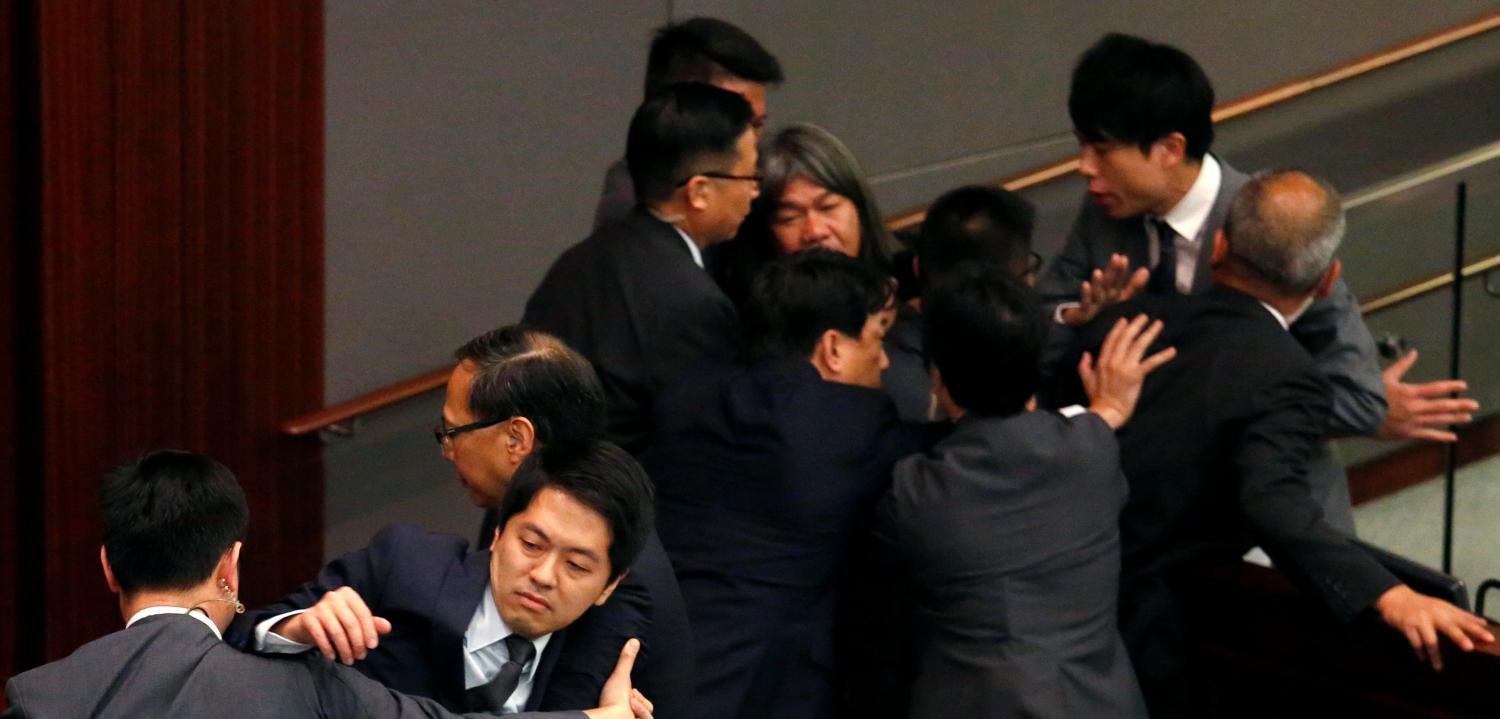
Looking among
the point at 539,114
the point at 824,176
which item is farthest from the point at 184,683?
the point at 539,114

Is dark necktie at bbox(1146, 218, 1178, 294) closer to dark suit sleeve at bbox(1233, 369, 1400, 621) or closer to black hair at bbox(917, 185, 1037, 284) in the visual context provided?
black hair at bbox(917, 185, 1037, 284)

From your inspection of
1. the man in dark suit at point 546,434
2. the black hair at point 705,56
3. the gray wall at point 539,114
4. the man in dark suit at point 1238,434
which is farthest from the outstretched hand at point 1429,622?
the gray wall at point 539,114

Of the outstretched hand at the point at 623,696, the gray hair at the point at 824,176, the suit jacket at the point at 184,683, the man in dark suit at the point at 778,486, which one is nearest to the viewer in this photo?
the suit jacket at the point at 184,683

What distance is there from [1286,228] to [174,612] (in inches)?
73.2

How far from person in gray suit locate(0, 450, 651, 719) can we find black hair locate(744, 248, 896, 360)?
2.83 feet

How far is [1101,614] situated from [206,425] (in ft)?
8.68

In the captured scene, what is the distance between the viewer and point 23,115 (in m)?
4.64

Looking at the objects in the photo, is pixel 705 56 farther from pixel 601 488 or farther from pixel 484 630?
pixel 484 630

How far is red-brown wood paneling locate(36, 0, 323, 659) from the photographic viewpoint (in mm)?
4645

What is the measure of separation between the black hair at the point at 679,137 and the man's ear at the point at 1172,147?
2.54 ft

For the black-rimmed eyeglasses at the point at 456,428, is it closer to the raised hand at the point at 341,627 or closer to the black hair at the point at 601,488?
the black hair at the point at 601,488

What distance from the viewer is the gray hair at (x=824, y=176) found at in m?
3.92

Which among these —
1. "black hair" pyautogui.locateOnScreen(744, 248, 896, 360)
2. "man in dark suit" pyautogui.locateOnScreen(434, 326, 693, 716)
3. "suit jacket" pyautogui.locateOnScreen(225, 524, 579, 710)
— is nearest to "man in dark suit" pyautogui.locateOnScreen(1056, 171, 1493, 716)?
"black hair" pyautogui.locateOnScreen(744, 248, 896, 360)

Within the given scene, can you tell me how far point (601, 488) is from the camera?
8.18 ft
